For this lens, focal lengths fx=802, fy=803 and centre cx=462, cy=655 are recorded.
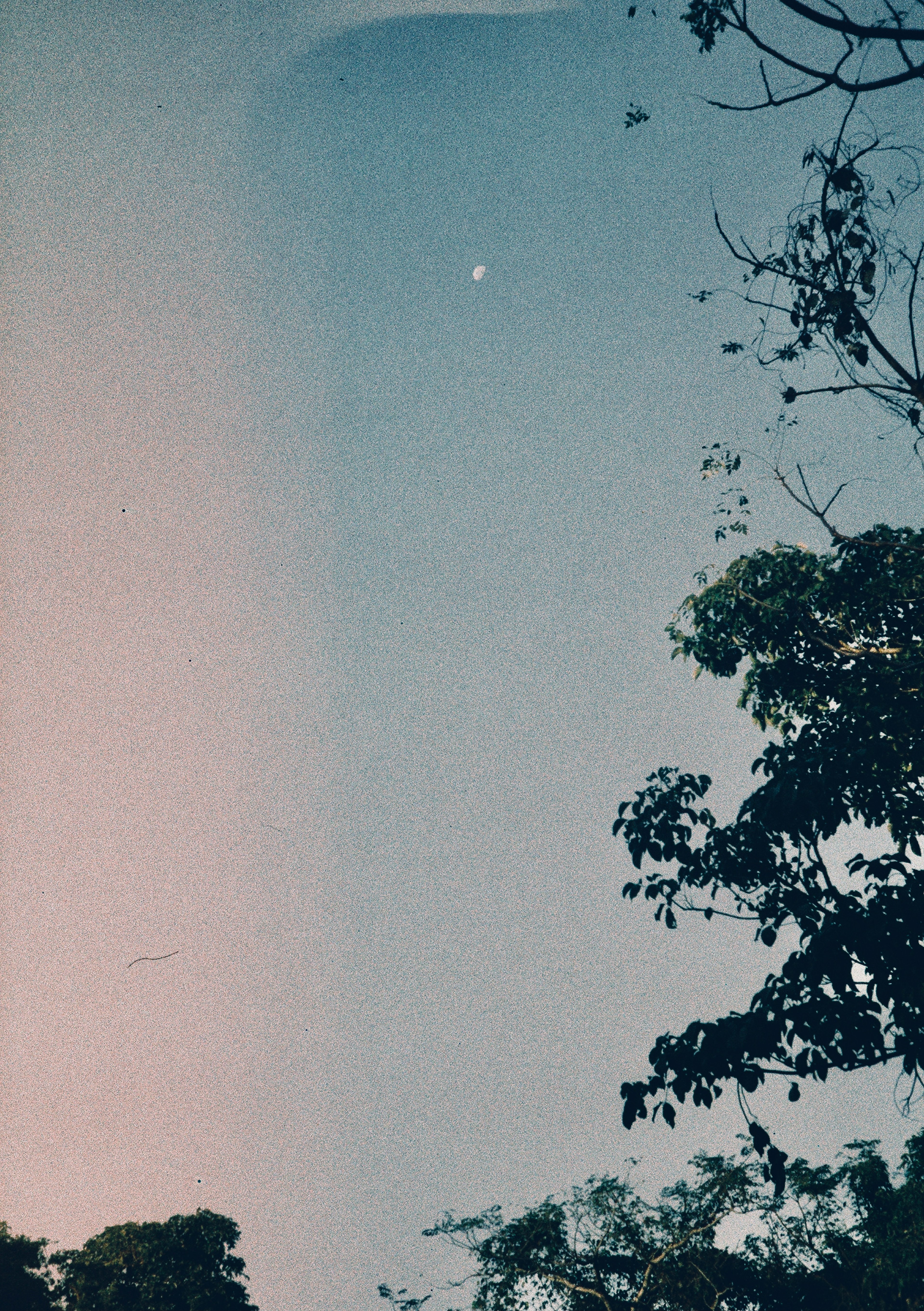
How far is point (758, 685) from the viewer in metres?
7.83

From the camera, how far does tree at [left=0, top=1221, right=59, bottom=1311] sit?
16594 mm

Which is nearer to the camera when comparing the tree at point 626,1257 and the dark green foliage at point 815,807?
the dark green foliage at point 815,807

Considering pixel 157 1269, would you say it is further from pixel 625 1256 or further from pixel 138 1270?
pixel 625 1256

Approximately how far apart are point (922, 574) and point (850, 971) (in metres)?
3.59

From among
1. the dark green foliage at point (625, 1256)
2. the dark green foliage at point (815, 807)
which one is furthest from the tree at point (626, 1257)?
the dark green foliage at point (815, 807)

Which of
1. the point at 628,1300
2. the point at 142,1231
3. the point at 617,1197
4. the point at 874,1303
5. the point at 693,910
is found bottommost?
the point at 874,1303

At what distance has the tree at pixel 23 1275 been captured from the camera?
16594 millimetres

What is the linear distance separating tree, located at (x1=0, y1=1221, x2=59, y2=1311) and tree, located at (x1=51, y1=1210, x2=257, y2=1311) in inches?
14.9

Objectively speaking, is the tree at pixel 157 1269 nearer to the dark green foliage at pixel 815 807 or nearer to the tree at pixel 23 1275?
the tree at pixel 23 1275

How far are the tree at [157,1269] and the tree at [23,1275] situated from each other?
379mm

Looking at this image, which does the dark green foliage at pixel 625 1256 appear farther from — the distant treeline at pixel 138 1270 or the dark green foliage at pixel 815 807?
the dark green foliage at pixel 815 807

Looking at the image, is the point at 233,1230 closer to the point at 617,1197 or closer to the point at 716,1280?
the point at 617,1197

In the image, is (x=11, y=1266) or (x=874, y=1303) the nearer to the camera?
(x=874, y=1303)

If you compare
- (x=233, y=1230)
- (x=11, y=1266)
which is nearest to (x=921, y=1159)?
(x=233, y=1230)
